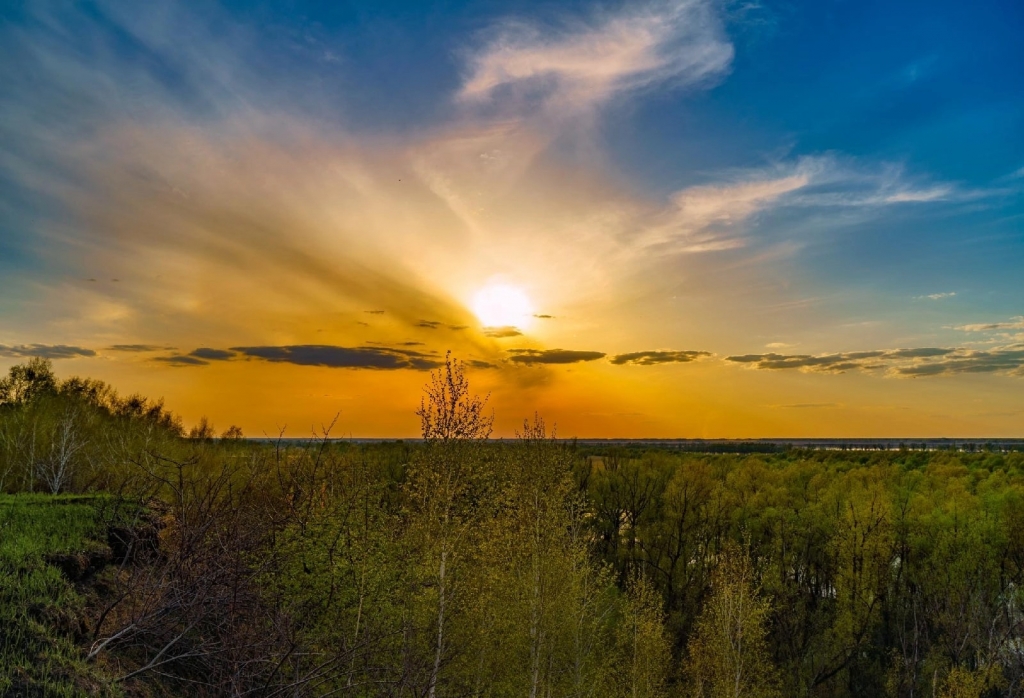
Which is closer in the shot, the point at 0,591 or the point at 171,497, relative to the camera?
the point at 0,591

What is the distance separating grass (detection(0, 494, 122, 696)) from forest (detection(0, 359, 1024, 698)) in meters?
0.05

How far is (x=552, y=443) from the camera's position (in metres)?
35.6

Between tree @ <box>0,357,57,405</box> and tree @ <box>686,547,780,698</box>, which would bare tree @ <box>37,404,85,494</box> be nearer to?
tree @ <box>0,357,57,405</box>

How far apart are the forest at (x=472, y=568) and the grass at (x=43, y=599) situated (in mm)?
51

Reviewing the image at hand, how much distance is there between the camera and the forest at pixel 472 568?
47.2 ft

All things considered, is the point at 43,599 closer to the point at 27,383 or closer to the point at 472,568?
the point at 472,568

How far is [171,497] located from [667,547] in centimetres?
3953

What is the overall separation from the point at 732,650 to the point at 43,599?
108 feet

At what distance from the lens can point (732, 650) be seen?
119 feet

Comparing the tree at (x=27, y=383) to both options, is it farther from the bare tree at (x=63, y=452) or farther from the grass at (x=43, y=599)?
the grass at (x=43, y=599)

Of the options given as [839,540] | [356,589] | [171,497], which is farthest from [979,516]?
[171,497]

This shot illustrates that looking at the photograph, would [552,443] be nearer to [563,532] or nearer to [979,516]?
[563,532]

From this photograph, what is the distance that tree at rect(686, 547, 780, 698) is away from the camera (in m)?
36.1

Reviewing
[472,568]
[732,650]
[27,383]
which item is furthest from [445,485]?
[27,383]
